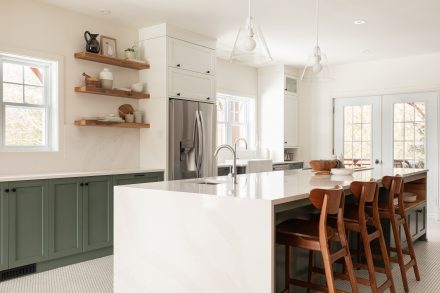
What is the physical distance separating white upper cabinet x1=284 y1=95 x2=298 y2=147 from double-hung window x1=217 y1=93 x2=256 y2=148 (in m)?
0.59

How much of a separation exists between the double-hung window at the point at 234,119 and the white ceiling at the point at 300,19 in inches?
42.0

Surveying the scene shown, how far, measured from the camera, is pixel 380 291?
289 centimetres

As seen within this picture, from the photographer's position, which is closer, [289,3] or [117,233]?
[117,233]

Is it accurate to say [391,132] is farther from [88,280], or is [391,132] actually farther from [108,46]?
[88,280]

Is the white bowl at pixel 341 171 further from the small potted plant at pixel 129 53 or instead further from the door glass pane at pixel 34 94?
the door glass pane at pixel 34 94

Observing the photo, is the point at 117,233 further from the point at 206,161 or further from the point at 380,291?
the point at 206,161

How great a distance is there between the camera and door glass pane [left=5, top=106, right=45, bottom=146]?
4.24m

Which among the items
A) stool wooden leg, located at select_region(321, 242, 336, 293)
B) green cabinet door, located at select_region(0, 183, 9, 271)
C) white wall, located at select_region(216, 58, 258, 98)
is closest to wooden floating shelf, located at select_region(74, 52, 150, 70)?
green cabinet door, located at select_region(0, 183, 9, 271)

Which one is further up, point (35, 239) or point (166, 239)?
point (166, 239)

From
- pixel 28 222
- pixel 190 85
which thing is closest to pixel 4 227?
pixel 28 222

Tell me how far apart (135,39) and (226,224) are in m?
3.70

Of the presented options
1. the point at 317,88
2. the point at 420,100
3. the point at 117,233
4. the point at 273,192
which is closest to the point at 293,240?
the point at 273,192

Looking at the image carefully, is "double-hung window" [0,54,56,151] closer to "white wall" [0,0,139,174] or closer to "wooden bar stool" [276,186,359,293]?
"white wall" [0,0,139,174]

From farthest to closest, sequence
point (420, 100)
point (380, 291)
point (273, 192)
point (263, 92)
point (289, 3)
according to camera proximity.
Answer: point (263, 92), point (420, 100), point (289, 3), point (380, 291), point (273, 192)
